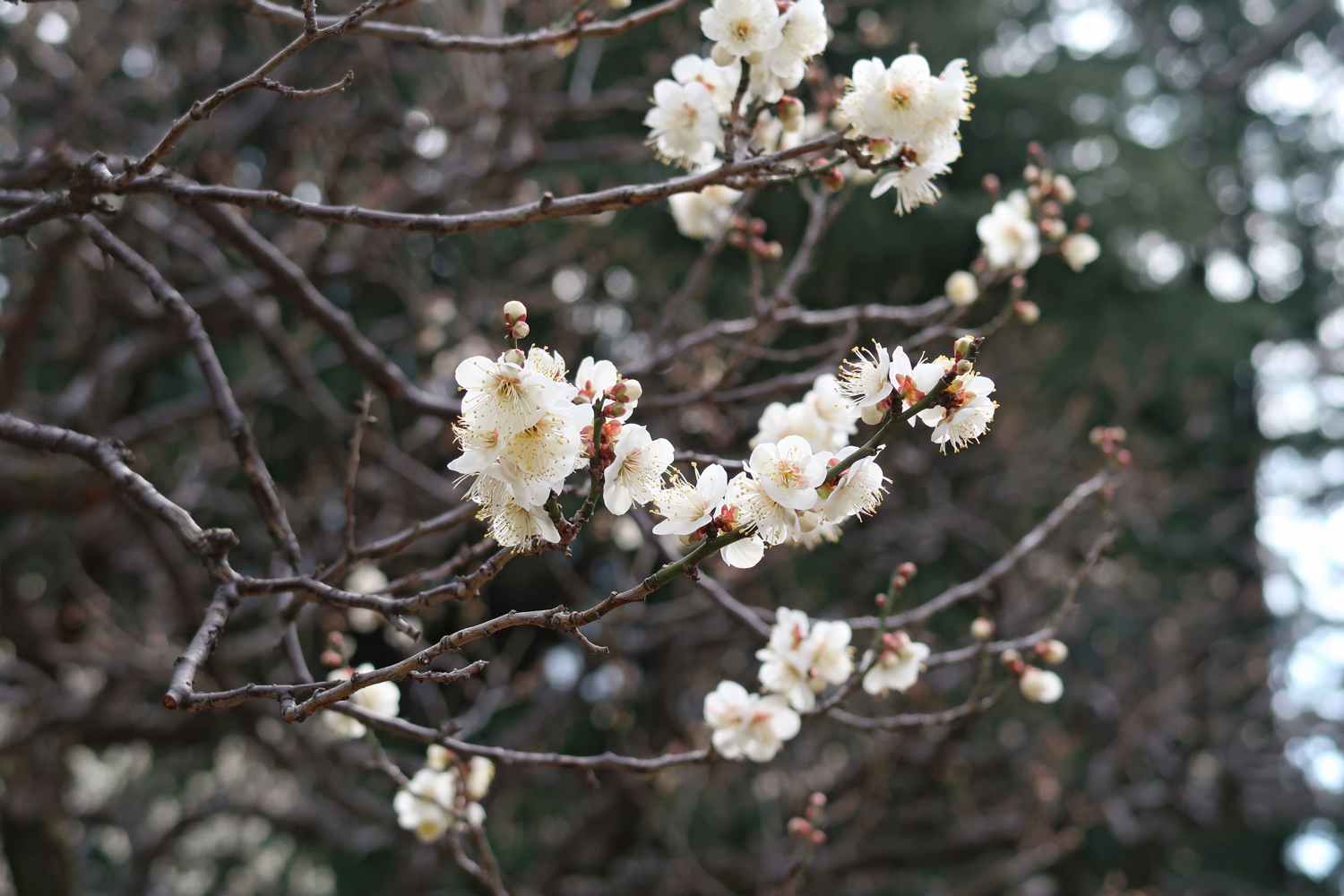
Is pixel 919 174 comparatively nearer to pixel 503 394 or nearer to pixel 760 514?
pixel 760 514

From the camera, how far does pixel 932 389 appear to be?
3.08 ft

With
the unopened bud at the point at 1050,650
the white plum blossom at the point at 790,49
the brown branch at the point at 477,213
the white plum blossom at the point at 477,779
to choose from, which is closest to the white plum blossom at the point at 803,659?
the unopened bud at the point at 1050,650

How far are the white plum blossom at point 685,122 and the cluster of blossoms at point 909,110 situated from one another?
0.85ft

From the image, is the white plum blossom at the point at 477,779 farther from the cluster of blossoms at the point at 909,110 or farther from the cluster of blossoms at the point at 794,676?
the cluster of blossoms at the point at 909,110

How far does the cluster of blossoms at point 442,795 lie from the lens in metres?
1.58

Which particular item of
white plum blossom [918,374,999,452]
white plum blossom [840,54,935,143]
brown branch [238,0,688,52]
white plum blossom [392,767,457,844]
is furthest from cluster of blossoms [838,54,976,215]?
white plum blossom [392,767,457,844]

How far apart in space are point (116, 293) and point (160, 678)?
1.41 meters

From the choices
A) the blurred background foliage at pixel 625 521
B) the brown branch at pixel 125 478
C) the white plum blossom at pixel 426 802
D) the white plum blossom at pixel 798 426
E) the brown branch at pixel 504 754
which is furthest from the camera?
the blurred background foliage at pixel 625 521

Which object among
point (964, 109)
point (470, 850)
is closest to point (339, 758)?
point (470, 850)

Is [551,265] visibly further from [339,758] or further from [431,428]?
[339,758]

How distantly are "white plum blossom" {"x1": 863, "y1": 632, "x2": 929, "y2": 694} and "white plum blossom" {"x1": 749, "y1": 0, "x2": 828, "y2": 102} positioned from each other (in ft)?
2.99

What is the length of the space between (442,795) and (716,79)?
4.67 feet

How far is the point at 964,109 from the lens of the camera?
1315mm

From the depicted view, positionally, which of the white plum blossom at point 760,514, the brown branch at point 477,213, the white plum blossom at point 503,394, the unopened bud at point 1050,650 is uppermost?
the brown branch at point 477,213
